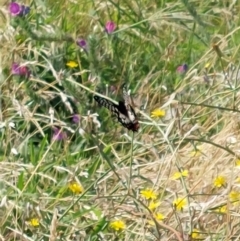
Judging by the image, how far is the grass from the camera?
2705mm

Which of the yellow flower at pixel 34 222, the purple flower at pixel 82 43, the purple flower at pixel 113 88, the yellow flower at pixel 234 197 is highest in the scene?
the yellow flower at pixel 234 197

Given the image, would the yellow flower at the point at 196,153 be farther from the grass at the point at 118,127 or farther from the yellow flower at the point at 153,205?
the yellow flower at the point at 153,205

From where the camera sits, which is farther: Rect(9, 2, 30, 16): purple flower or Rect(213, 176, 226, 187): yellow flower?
Rect(9, 2, 30, 16): purple flower

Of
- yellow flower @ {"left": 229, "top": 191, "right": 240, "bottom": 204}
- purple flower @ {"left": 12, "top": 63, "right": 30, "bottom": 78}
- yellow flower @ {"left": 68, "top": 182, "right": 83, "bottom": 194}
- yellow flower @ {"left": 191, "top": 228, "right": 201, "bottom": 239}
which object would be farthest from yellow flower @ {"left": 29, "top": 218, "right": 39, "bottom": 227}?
purple flower @ {"left": 12, "top": 63, "right": 30, "bottom": 78}

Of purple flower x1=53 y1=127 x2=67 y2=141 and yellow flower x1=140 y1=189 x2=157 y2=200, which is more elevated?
yellow flower x1=140 y1=189 x2=157 y2=200

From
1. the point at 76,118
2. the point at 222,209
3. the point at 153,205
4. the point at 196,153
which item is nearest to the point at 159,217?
the point at 153,205

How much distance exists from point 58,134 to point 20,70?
376 millimetres

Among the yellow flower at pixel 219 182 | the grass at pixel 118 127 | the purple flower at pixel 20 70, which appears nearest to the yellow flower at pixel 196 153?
the grass at pixel 118 127

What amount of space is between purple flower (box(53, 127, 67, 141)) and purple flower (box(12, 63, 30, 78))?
0.77 ft

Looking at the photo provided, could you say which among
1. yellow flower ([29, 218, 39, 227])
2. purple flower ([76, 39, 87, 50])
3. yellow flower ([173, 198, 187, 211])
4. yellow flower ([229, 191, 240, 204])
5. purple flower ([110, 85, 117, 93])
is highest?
yellow flower ([229, 191, 240, 204])

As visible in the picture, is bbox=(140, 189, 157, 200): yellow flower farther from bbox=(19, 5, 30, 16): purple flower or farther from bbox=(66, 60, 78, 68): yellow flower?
bbox=(19, 5, 30, 16): purple flower

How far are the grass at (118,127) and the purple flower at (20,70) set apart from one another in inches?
0.5

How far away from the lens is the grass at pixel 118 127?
2705 mm

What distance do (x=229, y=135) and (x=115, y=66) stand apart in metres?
0.77
